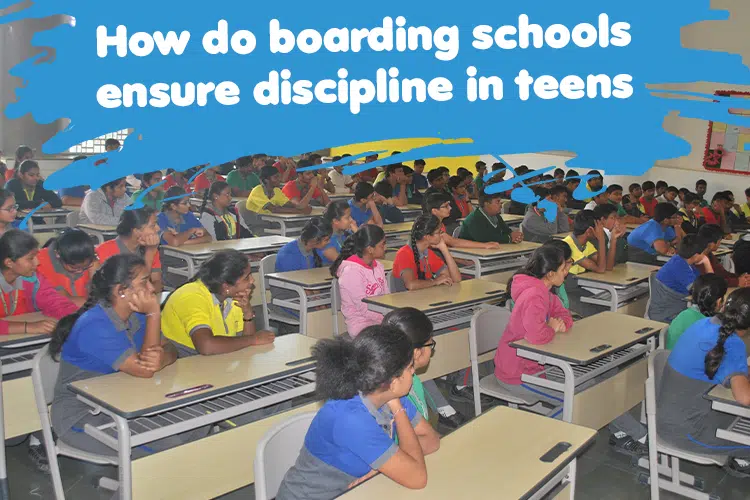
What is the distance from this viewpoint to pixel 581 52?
3551mm

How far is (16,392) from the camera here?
8.75ft

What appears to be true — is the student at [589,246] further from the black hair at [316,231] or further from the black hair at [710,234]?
the black hair at [316,231]

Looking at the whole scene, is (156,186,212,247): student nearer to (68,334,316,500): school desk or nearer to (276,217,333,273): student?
(276,217,333,273): student

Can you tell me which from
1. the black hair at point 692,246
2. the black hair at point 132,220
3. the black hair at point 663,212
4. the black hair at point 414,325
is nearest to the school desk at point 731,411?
the black hair at point 414,325

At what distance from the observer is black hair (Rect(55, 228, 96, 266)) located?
3090mm

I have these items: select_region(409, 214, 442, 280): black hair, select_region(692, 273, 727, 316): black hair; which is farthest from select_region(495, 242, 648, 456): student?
A: select_region(409, 214, 442, 280): black hair

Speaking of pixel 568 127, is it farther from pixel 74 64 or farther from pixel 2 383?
pixel 2 383

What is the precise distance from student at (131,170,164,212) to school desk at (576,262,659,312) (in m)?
2.95

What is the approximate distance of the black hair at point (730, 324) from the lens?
8.08ft

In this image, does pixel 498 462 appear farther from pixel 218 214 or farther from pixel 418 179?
pixel 418 179

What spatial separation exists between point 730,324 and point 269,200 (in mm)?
4758

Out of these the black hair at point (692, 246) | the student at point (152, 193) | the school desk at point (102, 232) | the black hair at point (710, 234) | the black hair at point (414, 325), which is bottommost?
the black hair at point (692, 246)

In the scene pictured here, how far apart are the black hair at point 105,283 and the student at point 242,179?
5.36 metres

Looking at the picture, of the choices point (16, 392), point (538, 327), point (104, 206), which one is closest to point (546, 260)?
point (538, 327)
